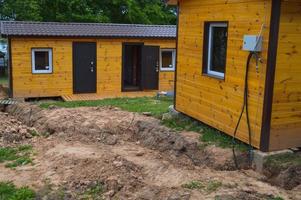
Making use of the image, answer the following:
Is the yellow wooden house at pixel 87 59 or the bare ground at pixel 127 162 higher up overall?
the yellow wooden house at pixel 87 59

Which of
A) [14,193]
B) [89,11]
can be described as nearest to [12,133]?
[14,193]

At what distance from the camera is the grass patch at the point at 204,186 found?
663 cm

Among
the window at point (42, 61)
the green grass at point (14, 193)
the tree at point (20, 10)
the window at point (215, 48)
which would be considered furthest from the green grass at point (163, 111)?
the tree at point (20, 10)

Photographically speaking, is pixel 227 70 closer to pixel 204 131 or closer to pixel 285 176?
pixel 204 131

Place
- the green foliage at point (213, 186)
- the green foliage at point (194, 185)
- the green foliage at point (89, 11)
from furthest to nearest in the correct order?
the green foliage at point (89, 11), the green foliage at point (194, 185), the green foliage at point (213, 186)

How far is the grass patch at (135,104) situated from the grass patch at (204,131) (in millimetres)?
1539

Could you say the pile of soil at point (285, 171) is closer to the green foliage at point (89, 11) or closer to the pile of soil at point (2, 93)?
the pile of soil at point (2, 93)

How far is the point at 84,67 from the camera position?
17.4 m

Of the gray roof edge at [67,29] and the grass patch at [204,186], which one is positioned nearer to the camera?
the grass patch at [204,186]

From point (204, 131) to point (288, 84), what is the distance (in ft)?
8.35

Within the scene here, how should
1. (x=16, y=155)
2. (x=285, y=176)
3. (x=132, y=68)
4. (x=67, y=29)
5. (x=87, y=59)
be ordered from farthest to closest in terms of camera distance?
(x=132, y=68), (x=87, y=59), (x=67, y=29), (x=16, y=155), (x=285, y=176)

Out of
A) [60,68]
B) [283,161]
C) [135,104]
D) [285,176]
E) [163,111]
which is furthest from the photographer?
[60,68]

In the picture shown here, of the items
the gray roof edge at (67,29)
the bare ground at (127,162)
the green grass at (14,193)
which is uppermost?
the gray roof edge at (67,29)

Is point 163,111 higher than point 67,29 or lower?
lower
